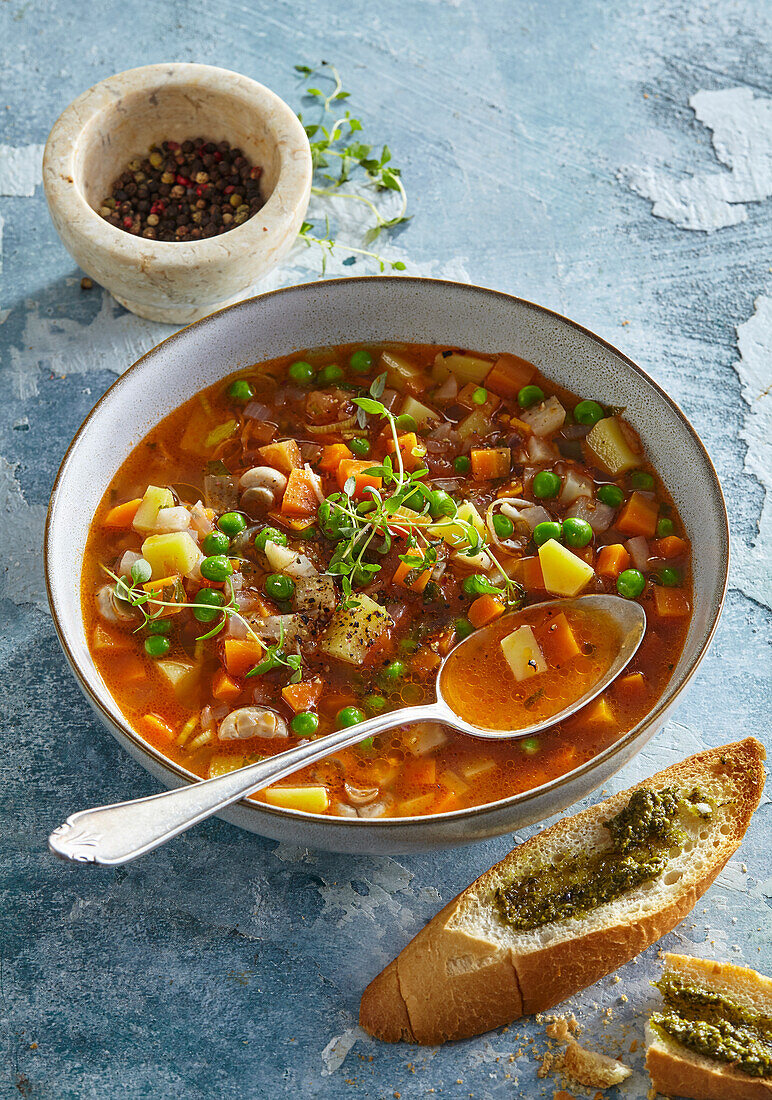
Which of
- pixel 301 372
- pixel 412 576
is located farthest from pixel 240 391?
pixel 412 576

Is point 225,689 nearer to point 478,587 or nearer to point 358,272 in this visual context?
point 478,587

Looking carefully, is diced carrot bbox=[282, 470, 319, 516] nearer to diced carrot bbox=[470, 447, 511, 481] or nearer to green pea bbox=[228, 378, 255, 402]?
green pea bbox=[228, 378, 255, 402]

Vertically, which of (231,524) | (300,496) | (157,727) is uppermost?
(300,496)

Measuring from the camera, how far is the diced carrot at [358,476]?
12.8 feet

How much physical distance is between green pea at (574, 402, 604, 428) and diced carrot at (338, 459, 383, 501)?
2.84 ft

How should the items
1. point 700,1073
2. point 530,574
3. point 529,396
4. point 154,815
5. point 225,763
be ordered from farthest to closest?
point 529,396, point 530,574, point 225,763, point 700,1073, point 154,815

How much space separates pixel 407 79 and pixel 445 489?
8.34ft

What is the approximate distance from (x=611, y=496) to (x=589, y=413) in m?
0.36

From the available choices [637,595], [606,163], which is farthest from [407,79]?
[637,595]

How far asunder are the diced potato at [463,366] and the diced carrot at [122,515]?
4.46 ft

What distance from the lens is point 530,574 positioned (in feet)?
12.5

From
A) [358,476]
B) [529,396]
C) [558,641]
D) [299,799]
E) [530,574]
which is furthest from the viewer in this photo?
[529,396]

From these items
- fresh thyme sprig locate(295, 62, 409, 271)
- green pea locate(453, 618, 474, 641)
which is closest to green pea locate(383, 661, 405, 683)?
green pea locate(453, 618, 474, 641)

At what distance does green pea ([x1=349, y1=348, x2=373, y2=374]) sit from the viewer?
426cm
